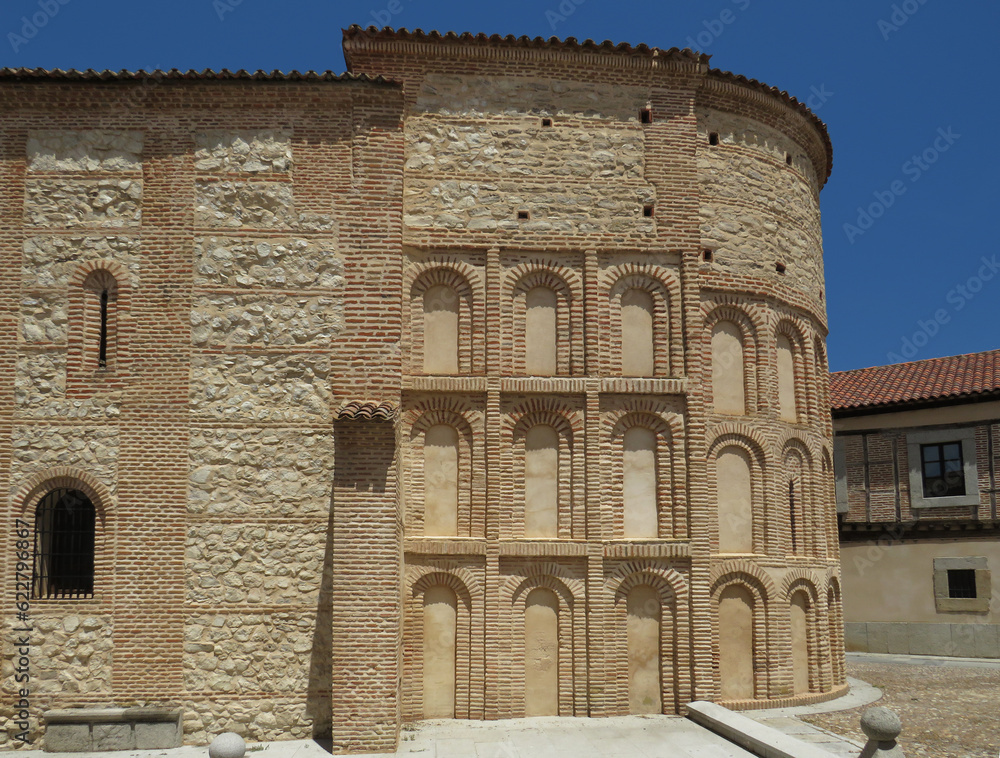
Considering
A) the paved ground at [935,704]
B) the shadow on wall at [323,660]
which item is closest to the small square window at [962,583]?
the paved ground at [935,704]

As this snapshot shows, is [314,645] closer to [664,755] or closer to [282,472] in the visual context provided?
Result: [282,472]

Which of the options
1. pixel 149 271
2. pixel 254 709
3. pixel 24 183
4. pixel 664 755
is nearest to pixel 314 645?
pixel 254 709

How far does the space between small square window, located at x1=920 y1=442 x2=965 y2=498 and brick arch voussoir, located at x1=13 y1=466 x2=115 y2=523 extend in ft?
64.8

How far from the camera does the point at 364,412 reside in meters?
Result: 12.0

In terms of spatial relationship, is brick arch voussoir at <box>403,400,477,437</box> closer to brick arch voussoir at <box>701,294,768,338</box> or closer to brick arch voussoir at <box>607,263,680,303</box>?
brick arch voussoir at <box>607,263,680,303</box>

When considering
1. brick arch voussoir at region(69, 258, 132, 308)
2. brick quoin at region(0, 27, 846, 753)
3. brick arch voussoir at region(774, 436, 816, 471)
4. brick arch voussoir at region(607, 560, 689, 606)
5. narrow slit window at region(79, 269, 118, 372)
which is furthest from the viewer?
brick arch voussoir at region(774, 436, 816, 471)

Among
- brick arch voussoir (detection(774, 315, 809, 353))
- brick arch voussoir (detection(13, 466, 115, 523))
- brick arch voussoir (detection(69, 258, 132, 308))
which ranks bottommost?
brick arch voussoir (detection(13, 466, 115, 523))

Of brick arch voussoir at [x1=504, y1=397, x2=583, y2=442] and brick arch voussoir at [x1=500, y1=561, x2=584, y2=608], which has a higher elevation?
brick arch voussoir at [x1=504, y1=397, x2=583, y2=442]

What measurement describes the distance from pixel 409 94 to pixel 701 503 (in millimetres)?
7545

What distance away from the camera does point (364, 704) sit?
11.7m

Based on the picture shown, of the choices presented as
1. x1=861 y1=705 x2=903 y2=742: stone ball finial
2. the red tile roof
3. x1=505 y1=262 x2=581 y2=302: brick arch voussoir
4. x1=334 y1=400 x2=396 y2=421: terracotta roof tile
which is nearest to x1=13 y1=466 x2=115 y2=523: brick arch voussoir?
x1=334 y1=400 x2=396 y2=421: terracotta roof tile

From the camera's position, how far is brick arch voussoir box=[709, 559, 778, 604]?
1427cm

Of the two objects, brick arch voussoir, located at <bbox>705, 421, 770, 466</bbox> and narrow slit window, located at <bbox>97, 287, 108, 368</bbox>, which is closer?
narrow slit window, located at <bbox>97, 287, 108, 368</bbox>

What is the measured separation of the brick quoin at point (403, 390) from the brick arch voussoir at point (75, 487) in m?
0.04
